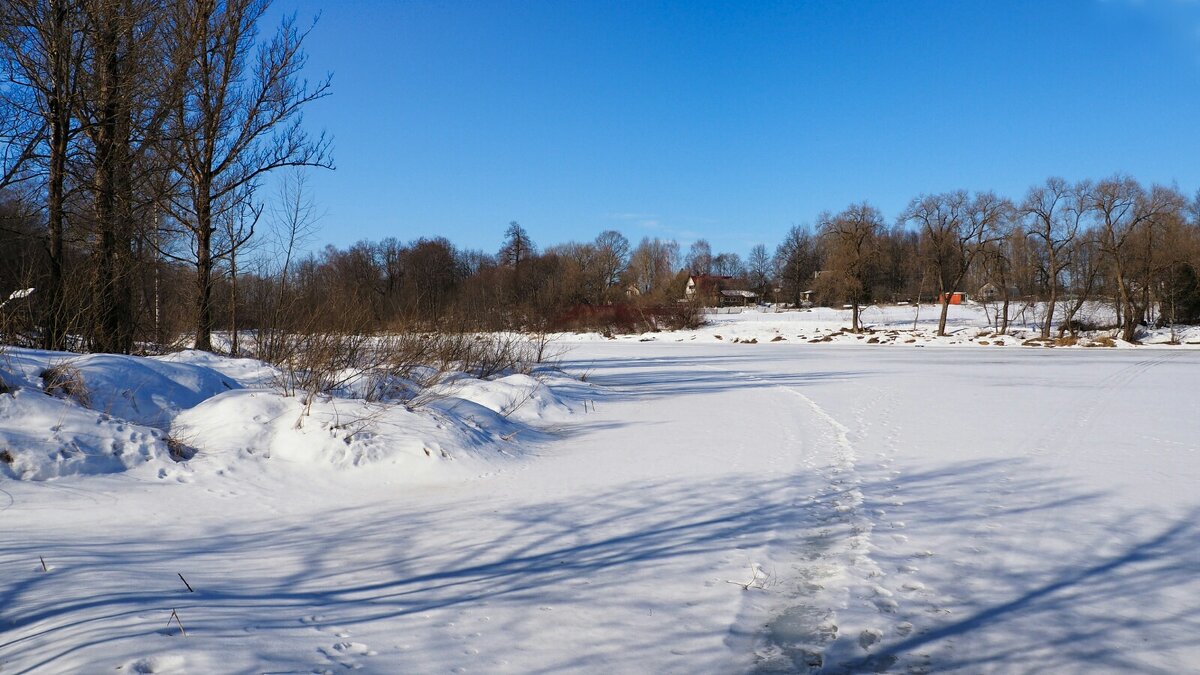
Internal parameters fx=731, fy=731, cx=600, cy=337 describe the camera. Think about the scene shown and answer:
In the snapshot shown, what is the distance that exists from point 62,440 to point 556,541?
15.1 ft

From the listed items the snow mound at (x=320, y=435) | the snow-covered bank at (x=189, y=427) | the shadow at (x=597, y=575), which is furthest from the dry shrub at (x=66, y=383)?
the shadow at (x=597, y=575)

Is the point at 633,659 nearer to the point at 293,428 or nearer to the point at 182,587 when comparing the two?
the point at 182,587

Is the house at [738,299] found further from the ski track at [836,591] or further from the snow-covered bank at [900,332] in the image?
the ski track at [836,591]

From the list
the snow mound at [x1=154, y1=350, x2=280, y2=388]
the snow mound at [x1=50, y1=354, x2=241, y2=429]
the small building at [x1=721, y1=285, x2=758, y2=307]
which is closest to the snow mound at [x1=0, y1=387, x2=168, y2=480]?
the snow mound at [x1=50, y1=354, x2=241, y2=429]

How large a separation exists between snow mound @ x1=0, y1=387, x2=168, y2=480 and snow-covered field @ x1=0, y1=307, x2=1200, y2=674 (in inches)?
0.9

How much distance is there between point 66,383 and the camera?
7.41m

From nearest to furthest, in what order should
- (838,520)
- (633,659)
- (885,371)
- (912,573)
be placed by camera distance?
(633,659), (912,573), (838,520), (885,371)

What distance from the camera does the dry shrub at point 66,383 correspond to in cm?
736

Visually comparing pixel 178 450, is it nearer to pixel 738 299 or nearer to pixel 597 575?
pixel 597 575

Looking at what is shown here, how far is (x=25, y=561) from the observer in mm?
4504

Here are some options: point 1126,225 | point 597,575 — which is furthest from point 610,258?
point 597,575

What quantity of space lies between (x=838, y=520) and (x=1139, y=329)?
168 ft

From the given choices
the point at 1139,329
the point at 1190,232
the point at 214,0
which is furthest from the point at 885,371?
the point at 1190,232

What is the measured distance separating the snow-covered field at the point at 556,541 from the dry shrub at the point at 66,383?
109mm
